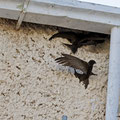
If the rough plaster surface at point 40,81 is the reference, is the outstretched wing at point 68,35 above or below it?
above

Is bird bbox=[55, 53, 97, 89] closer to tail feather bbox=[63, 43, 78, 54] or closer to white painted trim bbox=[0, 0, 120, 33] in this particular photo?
tail feather bbox=[63, 43, 78, 54]

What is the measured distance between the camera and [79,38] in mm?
2568

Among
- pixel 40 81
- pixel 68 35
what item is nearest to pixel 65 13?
pixel 68 35

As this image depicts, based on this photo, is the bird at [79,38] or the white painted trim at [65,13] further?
the bird at [79,38]

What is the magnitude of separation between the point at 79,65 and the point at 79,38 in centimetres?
17

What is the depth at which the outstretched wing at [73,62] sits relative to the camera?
2459mm

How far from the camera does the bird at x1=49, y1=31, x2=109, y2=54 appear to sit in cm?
254

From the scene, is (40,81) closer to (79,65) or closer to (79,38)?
(79,65)

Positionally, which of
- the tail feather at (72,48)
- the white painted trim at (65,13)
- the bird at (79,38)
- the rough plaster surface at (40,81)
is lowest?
the rough plaster surface at (40,81)

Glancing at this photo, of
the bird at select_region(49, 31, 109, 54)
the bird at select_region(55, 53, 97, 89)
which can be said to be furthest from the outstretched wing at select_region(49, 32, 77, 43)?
the bird at select_region(55, 53, 97, 89)

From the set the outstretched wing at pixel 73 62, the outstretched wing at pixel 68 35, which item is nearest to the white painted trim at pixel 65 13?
the outstretched wing at pixel 68 35

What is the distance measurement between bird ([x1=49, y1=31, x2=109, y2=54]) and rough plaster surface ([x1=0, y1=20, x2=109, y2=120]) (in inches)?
1.1

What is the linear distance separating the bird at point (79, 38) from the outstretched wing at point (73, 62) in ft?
0.19

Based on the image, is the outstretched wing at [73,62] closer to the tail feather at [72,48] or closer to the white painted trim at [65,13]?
the tail feather at [72,48]
